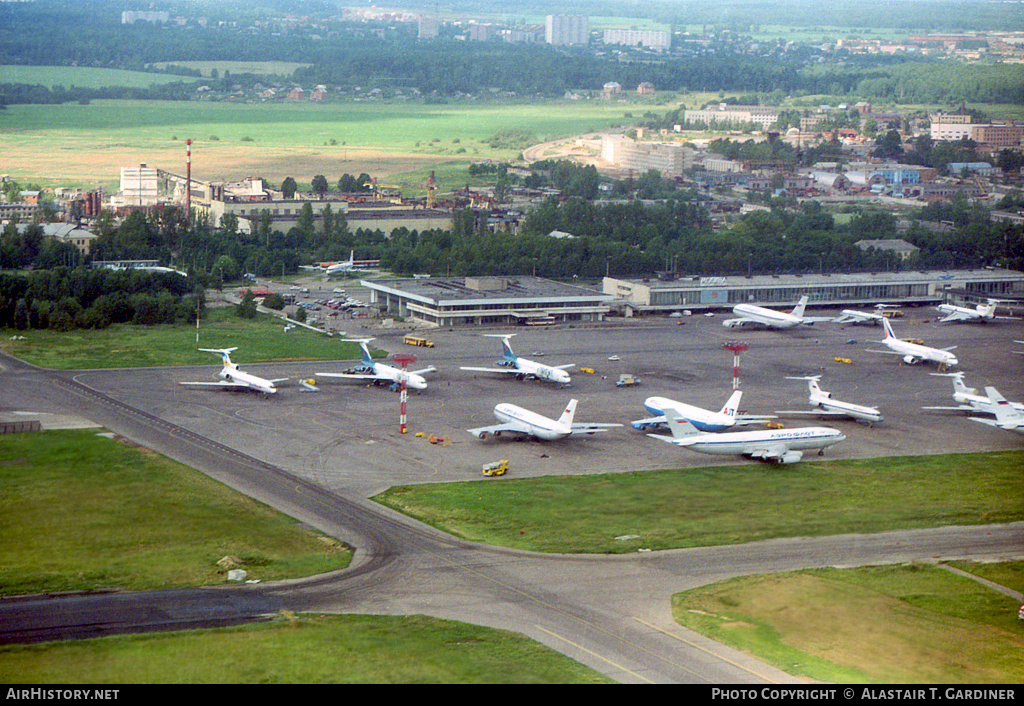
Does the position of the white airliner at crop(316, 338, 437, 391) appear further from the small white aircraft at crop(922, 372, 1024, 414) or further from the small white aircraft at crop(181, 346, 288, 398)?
the small white aircraft at crop(922, 372, 1024, 414)

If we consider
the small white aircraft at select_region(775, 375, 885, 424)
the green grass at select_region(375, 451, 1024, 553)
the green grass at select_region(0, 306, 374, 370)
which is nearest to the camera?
the green grass at select_region(375, 451, 1024, 553)

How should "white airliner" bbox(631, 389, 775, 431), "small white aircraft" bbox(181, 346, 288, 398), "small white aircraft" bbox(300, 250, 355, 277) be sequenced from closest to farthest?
"white airliner" bbox(631, 389, 775, 431)
"small white aircraft" bbox(181, 346, 288, 398)
"small white aircraft" bbox(300, 250, 355, 277)

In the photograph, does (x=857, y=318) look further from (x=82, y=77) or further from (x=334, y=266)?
(x=82, y=77)

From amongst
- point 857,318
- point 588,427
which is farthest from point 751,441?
point 857,318

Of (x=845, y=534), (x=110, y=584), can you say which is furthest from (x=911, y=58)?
(x=110, y=584)

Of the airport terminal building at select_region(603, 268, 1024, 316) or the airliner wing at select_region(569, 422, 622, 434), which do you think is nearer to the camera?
the airliner wing at select_region(569, 422, 622, 434)

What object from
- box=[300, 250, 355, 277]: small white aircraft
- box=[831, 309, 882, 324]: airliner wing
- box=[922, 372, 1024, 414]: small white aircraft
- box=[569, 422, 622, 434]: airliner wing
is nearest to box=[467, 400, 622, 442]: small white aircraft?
box=[569, 422, 622, 434]: airliner wing
